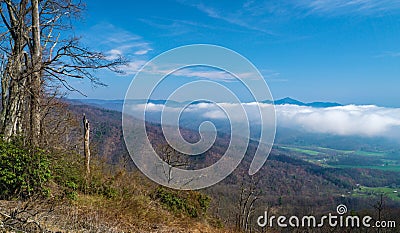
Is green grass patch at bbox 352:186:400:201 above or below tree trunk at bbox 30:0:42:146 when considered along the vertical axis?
below

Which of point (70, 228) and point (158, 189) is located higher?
point (70, 228)

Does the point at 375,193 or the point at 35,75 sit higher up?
the point at 35,75

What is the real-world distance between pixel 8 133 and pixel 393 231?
4423 centimetres

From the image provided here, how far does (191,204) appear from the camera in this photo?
53.1 ft

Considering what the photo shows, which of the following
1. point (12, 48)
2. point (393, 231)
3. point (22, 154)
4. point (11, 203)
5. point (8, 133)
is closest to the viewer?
point (11, 203)

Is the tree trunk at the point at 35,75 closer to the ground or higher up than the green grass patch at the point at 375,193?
higher up

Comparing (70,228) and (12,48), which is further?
(12,48)

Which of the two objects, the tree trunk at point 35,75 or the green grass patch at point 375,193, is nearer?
the tree trunk at point 35,75

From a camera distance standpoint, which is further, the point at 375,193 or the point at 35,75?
the point at 375,193

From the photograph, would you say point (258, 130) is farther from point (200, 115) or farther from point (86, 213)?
point (200, 115)

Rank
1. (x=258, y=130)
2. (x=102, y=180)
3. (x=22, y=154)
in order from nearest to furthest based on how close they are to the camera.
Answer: (x=258, y=130), (x=22, y=154), (x=102, y=180)

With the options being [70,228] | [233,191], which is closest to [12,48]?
[70,228]

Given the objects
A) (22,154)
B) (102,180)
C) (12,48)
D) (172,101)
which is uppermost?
(12,48)

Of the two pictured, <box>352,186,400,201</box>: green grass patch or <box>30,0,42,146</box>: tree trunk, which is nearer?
<box>30,0,42,146</box>: tree trunk
